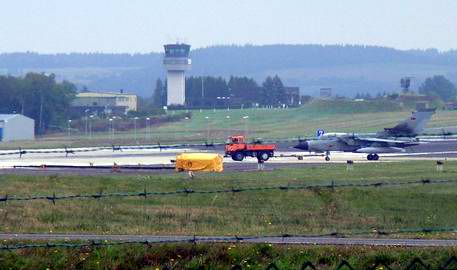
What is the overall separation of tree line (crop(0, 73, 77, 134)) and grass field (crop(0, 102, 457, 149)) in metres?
4.30

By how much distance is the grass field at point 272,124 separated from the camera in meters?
86.0

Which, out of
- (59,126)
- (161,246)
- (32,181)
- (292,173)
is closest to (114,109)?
(59,126)

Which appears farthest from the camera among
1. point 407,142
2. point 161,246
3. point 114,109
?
point 114,109

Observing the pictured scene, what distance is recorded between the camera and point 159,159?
6288cm

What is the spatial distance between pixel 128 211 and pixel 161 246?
28.5 ft

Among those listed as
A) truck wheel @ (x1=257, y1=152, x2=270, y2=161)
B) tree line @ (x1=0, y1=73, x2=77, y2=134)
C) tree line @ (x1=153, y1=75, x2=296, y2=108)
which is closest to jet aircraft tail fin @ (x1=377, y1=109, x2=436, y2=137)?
truck wheel @ (x1=257, y1=152, x2=270, y2=161)

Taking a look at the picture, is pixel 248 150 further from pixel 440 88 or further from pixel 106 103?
pixel 440 88

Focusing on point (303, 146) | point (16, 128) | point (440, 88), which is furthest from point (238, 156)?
point (440, 88)

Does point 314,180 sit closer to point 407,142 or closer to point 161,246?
point 161,246

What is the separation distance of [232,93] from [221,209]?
11417 cm

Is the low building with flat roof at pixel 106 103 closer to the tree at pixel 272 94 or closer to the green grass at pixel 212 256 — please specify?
the tree at pixel 272 94

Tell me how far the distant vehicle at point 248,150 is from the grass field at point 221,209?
21.8 m

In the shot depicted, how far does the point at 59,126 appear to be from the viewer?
105 metres

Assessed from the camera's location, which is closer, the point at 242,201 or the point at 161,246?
the point at 161,246
